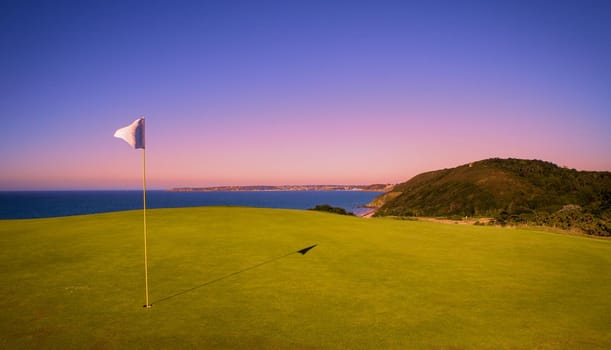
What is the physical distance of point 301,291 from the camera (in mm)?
9844

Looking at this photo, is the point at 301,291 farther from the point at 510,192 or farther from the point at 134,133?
the point at 510,192

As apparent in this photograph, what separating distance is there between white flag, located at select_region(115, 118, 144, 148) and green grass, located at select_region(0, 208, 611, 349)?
3.86 meters

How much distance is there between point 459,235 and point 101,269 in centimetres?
1675

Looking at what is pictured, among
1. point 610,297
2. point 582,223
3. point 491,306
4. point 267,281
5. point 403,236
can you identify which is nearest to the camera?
point 491,306

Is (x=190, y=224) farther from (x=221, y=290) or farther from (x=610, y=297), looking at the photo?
(x=610, y=297)

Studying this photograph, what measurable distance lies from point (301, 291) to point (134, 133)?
19.1 feet

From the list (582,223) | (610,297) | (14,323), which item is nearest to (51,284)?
(14,323)

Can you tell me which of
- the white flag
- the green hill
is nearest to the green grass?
the white flag

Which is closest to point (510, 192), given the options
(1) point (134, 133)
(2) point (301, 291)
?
(2) point (301, 291)

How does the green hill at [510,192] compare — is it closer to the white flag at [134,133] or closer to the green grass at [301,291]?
the green grass at [301,291]

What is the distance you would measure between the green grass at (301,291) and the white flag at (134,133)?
3.86 metres

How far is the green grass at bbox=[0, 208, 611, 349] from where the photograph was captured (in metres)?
7.04

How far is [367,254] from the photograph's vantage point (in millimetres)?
14727

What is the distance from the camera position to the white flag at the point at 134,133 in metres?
8.80
